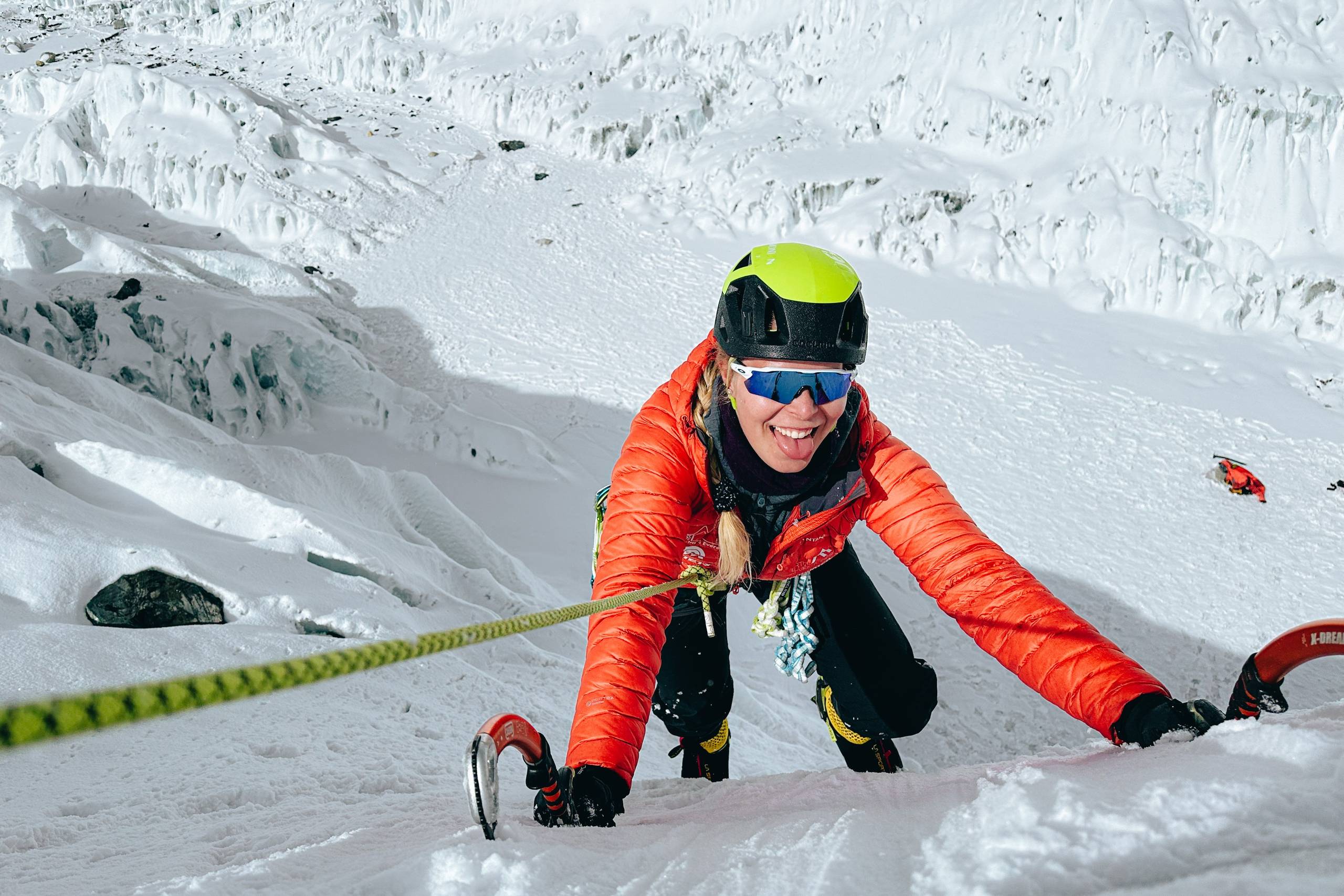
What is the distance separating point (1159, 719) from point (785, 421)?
3.87ft

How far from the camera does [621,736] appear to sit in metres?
1.97

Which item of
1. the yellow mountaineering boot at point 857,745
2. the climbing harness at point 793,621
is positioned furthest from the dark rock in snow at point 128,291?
the yellow mountaineering boot at point 857,745

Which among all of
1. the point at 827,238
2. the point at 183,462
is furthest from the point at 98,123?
the point at 183,462

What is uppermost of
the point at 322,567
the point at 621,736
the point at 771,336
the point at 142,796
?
the point at 771,336

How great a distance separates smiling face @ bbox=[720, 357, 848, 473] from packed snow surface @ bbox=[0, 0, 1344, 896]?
94 centimetres

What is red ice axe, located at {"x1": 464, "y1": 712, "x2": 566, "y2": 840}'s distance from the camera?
1.44 m

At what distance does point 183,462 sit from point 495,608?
7.81 feet

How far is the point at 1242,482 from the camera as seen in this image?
9195 mm

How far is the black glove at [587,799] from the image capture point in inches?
69.8

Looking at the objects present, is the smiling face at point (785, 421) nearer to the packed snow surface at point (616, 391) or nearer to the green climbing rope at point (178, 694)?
the packed snow surface at point (616, 391)

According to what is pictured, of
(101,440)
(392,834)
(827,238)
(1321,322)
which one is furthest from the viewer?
(827,238)

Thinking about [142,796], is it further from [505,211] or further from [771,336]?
[505,211]

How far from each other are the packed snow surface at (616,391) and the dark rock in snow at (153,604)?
3.3 inches

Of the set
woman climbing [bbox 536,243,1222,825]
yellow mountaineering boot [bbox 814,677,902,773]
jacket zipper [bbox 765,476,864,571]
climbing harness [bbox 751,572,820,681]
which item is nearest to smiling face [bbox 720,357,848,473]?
woman climbing [bbox 536,243,1222,825]
